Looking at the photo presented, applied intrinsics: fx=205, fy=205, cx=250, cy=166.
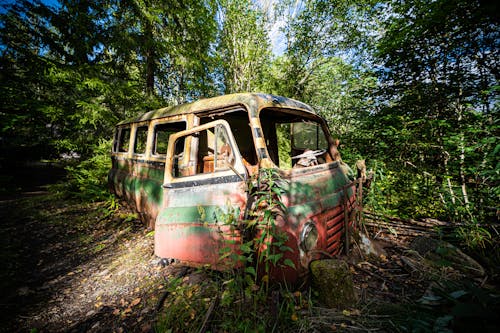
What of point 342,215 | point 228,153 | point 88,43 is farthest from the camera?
point 88,43

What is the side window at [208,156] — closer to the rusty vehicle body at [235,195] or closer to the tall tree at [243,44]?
the rusty vehicle body at [235,195]

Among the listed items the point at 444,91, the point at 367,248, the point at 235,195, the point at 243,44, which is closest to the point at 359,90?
the point at 444,91

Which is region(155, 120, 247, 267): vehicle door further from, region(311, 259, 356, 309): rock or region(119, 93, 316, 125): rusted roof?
region(311, 259, 356, 309): rock

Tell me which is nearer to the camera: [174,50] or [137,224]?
[137,224]

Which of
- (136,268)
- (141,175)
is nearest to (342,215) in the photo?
(136,268)

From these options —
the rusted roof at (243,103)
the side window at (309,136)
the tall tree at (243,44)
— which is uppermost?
the tall tree at (243,44)

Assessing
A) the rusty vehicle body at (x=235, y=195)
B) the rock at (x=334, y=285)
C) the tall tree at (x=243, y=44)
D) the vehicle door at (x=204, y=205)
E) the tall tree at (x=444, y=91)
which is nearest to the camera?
the rock at (x=334, y=285)

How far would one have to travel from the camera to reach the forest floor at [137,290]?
1516mm

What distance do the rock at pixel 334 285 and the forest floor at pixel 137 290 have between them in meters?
0.08

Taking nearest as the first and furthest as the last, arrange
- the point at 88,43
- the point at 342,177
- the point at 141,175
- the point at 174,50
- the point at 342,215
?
the point at 342,215
the point at 342,177
the point at 141,175
the point at 88,43
the point at 174,50

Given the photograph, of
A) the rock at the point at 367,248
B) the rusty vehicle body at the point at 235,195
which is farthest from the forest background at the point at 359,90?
the rusty vehicle body at the point at 235,195

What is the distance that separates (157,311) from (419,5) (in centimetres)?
747

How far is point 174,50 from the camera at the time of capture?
817 centimetres

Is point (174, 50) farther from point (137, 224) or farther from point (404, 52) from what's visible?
point (404, 52)
